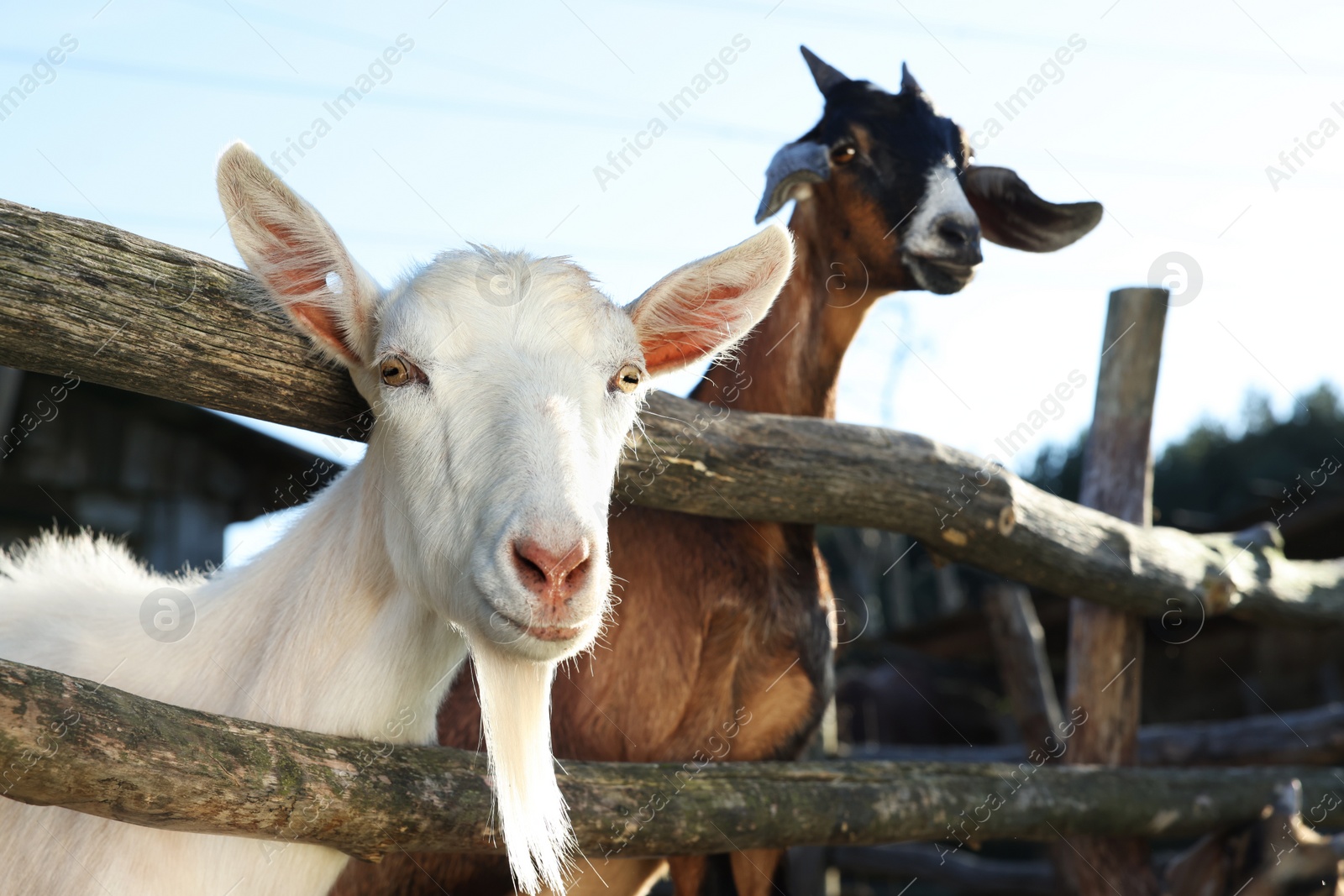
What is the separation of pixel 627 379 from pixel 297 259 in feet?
2.36

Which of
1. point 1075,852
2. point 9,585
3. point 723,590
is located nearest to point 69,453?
point 9,585

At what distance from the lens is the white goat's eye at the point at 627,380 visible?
227cm

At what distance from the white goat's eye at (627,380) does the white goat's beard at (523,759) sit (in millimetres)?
606

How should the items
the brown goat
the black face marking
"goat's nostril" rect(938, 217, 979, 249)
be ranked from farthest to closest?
the black face marking, "goat's nostril" rect(938, 217, 979, 249), the brown goat

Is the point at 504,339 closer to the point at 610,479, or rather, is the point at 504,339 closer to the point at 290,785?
the point at 610,479

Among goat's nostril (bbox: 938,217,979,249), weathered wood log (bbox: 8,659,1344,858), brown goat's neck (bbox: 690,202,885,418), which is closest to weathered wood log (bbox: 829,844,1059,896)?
weathered wood log (bbox: 8,659,1344,858)

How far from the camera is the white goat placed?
6.26ft

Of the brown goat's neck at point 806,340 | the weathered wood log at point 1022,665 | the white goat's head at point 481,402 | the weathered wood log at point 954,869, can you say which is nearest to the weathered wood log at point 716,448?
the white goat's head at point 481,402

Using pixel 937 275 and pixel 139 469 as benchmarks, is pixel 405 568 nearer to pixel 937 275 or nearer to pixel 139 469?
pixel 937 275

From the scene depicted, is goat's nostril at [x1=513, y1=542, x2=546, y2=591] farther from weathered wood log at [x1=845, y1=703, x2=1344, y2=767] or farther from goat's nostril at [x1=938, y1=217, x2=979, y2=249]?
weathered wood log at [x1=845, y1=703, x2=1344, y2=767]

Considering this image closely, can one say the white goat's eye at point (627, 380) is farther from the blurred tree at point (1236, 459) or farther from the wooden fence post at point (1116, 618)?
the blurred tree at point (1236, 459)

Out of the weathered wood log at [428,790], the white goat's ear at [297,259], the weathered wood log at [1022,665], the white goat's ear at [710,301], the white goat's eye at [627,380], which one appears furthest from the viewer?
the weathered wood log at [1022,665]

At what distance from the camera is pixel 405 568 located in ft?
6.95

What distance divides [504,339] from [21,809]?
133 cm
